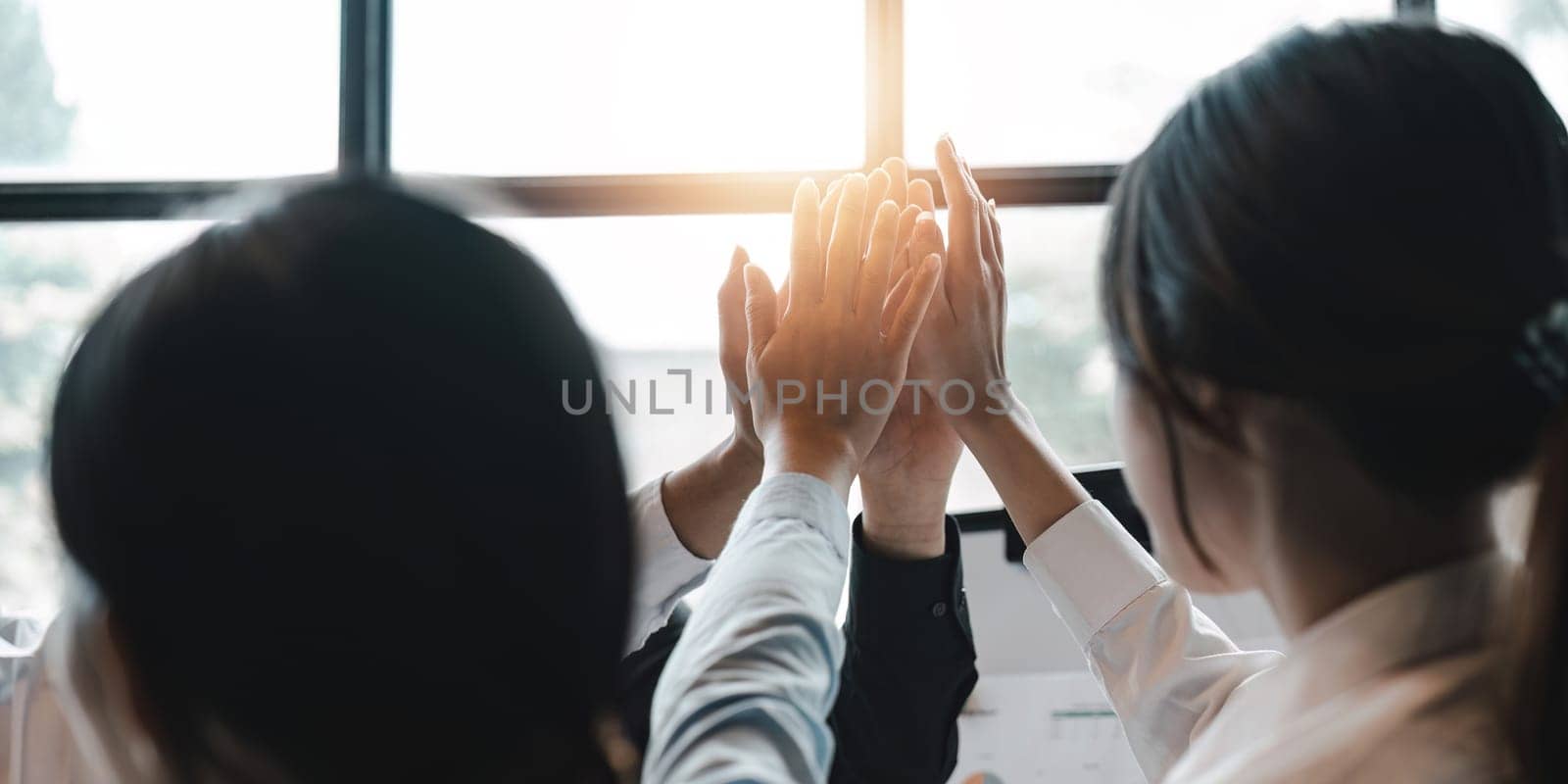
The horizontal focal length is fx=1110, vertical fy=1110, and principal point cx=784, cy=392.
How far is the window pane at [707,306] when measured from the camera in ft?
5.57

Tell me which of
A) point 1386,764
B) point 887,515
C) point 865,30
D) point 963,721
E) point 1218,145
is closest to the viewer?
point 1386,764

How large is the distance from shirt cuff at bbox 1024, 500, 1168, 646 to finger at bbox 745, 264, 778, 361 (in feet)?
0.89

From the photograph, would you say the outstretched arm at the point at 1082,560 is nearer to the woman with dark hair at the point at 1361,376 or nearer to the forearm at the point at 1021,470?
the forearm at the point at 1021,470

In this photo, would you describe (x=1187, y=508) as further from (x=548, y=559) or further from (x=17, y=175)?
(x=17, y=175)

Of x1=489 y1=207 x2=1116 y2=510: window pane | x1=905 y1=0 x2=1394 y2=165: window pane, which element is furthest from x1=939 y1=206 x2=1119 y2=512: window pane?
x1=905 y1=0 x2=1394 y2=165: window pane

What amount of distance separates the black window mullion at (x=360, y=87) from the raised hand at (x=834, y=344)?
1129 millimetres

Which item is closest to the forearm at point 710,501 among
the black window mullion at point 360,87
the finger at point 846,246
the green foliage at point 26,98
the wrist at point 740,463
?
the wrist at point 740,463

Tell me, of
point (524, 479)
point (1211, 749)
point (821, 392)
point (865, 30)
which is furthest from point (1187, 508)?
point (865, 30)

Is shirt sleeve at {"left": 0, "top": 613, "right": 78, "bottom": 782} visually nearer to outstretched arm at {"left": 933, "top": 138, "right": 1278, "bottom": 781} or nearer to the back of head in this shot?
outstretched arm at {"left": 933, "top": 138, "right": 1278, "bottom": 781}

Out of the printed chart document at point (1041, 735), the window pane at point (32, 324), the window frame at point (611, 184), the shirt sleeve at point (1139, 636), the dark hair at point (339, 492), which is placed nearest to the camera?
the dark hair at point (339, 492)

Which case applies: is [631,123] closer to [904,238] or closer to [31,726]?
[904,238]

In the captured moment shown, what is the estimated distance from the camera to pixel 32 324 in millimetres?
1811

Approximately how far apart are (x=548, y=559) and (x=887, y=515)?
477mm

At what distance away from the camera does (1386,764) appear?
47cm
